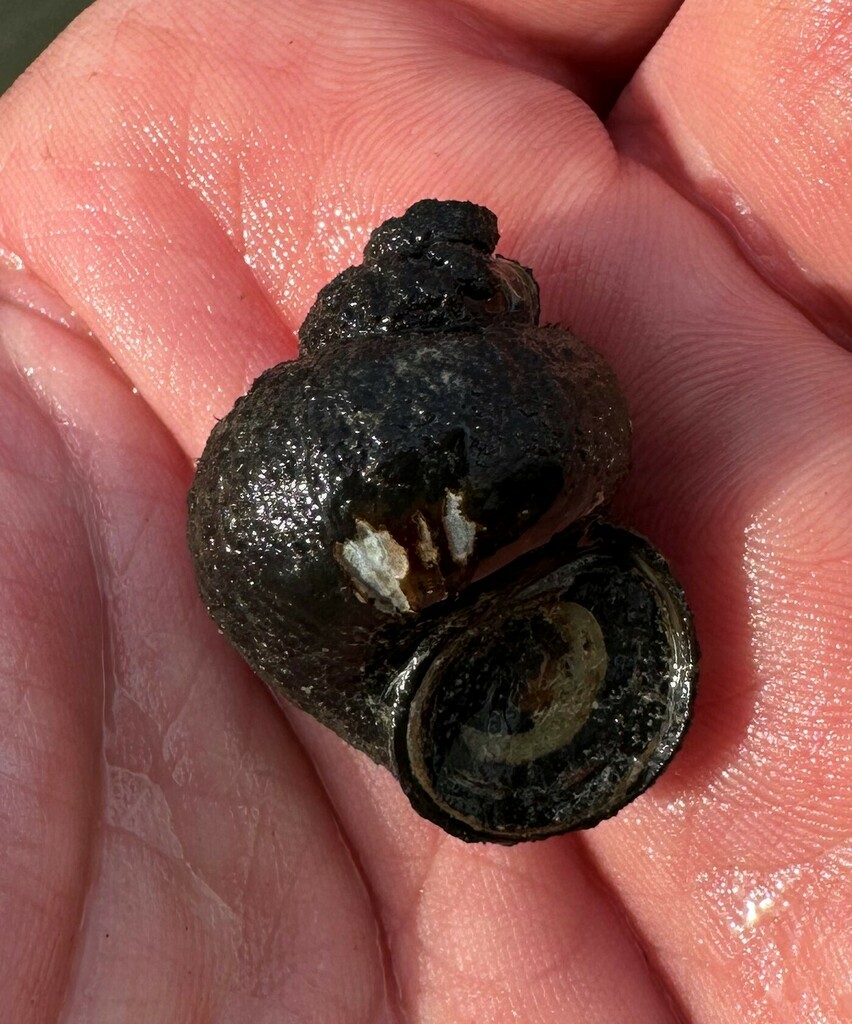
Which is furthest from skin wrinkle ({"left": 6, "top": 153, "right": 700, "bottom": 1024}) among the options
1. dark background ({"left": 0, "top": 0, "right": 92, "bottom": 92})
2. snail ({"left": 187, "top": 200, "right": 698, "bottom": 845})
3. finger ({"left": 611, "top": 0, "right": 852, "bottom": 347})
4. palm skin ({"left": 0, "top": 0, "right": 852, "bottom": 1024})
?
dark background ({"left": 0, "top": 0, "right": 92, "bottom": 92})

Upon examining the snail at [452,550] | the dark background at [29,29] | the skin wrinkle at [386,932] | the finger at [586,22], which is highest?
the finger at [586,22]

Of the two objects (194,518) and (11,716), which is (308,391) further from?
(11,716)

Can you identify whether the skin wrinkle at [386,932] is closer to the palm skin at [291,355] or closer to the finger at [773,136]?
the palm skin at [291,355]

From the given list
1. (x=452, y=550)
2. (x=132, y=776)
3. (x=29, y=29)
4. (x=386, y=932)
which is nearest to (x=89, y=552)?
(x=132, y=776)

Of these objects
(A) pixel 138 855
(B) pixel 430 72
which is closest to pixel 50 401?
(A) pixel 138 855

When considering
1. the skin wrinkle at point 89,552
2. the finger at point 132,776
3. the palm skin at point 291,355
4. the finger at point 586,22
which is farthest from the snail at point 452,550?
the finger at point 586,22

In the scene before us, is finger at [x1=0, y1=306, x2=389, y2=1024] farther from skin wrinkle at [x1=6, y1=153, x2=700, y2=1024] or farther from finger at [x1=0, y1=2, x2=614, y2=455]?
finger at [x1=0, y1=2, x2=614, y2=455]
